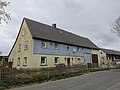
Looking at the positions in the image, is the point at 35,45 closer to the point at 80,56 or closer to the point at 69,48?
the point at 69,48

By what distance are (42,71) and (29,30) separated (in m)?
14.2

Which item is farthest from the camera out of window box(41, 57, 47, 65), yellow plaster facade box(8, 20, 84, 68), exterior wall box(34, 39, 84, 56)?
window box(41, 57, 47, 65)

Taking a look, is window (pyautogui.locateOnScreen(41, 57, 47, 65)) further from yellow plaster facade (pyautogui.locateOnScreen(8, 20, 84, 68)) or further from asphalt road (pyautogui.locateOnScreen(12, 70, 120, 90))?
asphalt road (pyautogui.locateOnScreen(12, 70, 120, 90))

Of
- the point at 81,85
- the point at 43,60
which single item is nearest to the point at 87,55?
the point at 43,60

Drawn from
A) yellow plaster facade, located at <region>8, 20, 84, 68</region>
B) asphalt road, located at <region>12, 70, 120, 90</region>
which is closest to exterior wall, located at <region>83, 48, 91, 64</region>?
yellow plaster facade, located at <region>8, 20, 84, 68</region>

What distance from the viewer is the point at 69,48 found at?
38062 millimetres

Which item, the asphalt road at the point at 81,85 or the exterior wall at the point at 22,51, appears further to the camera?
the exterior wall at the point at 22,51

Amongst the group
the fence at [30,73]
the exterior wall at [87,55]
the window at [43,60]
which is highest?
the exterior wall at [87,55]

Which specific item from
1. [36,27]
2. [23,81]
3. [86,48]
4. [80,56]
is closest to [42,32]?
[36,27]

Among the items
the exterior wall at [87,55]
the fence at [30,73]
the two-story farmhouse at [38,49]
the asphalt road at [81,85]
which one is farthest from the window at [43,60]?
the asphalt road at [81,85]

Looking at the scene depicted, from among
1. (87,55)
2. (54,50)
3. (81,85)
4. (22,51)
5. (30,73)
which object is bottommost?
(81,85)

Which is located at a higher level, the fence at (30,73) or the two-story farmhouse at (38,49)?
the two-story farmhouse at (38,49)

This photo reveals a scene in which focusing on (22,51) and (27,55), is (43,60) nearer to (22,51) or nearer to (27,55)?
(27,55)

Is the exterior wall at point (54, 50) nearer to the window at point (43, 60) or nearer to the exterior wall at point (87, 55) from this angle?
the window at point (43, 60)
